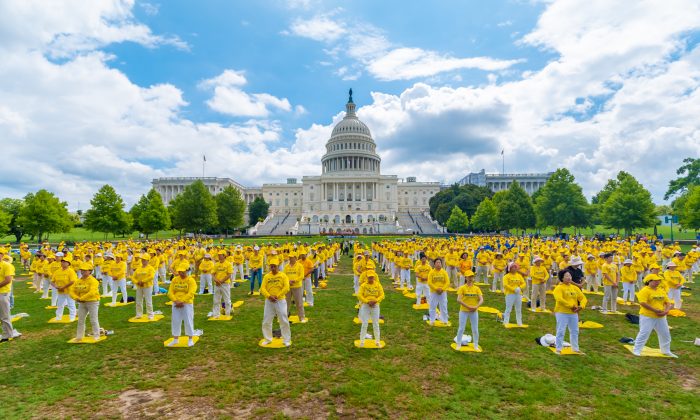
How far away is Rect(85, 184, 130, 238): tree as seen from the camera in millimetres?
46875

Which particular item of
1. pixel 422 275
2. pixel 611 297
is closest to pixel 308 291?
pixel 422 275

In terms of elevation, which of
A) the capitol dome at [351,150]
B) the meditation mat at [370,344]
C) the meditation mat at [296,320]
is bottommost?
the meditation mat at [370,344]

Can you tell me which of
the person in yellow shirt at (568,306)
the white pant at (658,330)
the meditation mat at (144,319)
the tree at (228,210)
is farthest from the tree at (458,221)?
the meditation mat at (144,319)

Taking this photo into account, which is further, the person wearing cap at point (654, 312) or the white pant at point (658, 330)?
→ the white pant at point (658, 330)

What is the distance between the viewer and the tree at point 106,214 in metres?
46.9

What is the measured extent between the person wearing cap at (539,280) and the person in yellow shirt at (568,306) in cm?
339

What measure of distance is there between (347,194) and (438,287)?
9789 cm

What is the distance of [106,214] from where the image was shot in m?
47.4

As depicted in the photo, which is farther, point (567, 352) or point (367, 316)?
point (367, 316)

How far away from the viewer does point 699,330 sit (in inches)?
391

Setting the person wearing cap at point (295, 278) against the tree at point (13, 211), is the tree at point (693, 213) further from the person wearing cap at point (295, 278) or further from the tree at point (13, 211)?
the tree at point (13, 211)

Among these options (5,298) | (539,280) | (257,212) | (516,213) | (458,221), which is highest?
(257,212)

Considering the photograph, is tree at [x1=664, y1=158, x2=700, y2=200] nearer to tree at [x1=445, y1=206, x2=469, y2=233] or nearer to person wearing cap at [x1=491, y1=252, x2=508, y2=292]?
tree at [x1=445, y1=206, x2=469, y2=233]

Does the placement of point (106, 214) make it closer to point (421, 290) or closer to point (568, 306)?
point (421, 290)
